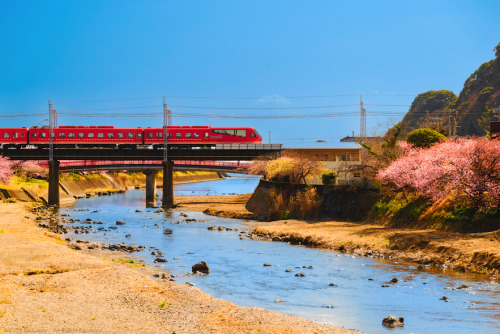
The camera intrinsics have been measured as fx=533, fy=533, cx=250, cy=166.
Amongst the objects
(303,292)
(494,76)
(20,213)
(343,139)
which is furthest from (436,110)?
(303,292)

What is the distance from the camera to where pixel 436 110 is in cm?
16838

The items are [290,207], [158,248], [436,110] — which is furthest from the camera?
[436,110]

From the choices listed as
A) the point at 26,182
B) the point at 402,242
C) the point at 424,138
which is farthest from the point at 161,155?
the point at 402,242

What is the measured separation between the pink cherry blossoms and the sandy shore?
19292mm

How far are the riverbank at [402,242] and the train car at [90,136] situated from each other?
39407 mm

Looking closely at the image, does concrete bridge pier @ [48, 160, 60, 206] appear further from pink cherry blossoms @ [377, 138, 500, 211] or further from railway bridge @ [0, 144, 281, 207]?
pink cherry blossoms @ [377, 138, 500, 211]

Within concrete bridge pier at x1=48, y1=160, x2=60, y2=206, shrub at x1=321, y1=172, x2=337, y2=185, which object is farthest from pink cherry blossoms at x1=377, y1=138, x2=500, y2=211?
concrete bridge pier at x1=48, y1=160, x2=60, y2=206

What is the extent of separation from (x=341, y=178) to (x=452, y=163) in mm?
19301

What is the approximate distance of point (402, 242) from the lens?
33.2m

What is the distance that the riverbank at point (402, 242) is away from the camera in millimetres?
27531

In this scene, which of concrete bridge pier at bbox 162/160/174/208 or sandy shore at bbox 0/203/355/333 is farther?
concrete bridge pier at bbox 162/160/174/208

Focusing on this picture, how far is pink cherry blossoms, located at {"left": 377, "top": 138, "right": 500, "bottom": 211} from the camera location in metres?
33.0

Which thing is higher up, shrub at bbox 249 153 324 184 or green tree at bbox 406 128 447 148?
green tree at bbox 406 128 447 148

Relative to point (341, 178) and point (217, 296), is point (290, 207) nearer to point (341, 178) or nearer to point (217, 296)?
point (341, 178)
